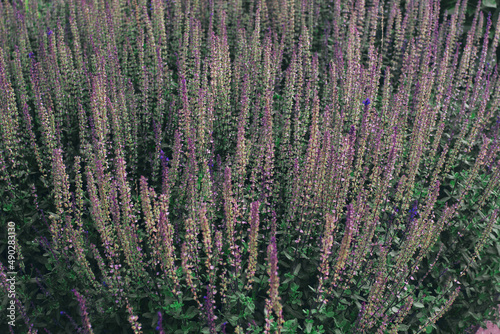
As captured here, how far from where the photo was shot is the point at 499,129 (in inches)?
257

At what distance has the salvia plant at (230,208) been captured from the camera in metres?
4.35

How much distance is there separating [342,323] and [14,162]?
4220 millimetres

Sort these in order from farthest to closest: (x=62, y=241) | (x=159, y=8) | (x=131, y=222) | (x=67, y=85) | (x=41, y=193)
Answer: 1. (x=159, y=8)
2. (x=67, y=85)
3. (x=41, y=193)
4. (x=62, y=241)
5. (x=131, y=222)

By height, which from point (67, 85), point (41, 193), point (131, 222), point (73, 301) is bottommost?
point (73, 301)

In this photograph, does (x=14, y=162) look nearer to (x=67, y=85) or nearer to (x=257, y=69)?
(x=67, y=85)

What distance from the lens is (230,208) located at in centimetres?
411

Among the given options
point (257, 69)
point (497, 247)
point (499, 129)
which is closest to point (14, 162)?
point (257, 69)

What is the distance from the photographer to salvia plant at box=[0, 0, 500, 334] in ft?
14.3

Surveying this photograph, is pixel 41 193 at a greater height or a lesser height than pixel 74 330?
greater

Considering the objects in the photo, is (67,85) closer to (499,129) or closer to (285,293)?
(285,293)

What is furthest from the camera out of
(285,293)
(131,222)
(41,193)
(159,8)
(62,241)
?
(159,8)

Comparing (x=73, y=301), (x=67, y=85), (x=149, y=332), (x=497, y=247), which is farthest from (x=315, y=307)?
(x=67, y=85)

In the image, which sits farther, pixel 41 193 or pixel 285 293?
pixel 41 193

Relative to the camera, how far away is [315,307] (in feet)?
15.3
